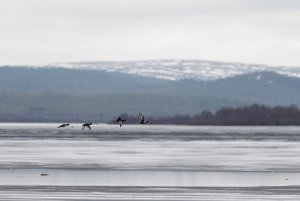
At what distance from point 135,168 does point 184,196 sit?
13557 mm

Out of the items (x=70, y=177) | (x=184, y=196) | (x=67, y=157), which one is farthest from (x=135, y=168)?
(x=184, y=196)

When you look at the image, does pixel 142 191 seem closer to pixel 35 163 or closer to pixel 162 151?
pixel 35 163

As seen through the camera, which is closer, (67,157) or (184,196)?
(184,196)

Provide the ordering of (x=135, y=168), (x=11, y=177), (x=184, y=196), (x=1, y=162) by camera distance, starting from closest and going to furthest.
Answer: (x=184, y=196)
(x=11, y=177)
(x=135, y=168)
(x=1, y=162)

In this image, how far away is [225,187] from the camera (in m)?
41.8

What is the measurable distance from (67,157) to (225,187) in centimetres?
2010

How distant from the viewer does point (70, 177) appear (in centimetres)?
4600

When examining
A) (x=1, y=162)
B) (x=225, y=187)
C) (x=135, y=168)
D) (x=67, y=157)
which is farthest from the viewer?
(x=67, y=157)

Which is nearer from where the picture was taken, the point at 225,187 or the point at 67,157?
the point at 225,187

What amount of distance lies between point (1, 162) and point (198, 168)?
9723 millimetres

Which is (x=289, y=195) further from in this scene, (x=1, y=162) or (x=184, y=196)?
(x=1, y=162)

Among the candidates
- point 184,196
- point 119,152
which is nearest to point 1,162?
point 119,152

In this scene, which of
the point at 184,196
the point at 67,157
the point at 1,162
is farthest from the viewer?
the point at 67,157

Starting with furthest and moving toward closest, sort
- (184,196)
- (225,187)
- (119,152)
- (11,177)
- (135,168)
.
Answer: (119,152) → (135,168) → (11,177) → (225,187) → (184,196)
